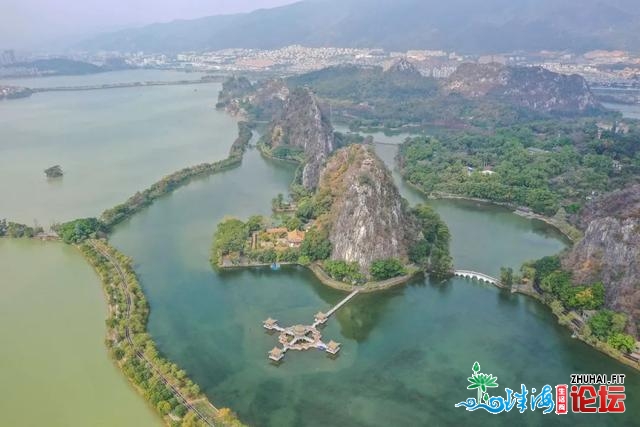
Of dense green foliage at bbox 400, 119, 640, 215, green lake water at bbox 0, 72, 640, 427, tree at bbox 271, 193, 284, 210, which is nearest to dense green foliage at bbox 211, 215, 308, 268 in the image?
green lake water at bbox 0, 72, 640, 427

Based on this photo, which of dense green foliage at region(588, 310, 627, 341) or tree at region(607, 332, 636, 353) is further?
dense green foliage at region(588, 310, 627, 341)

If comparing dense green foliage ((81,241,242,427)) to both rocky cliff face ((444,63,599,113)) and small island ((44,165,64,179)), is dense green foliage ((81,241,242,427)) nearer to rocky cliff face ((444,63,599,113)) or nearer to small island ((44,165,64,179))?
small island ((44,165,64,179))

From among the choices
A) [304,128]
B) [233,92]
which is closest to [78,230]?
[304,128]

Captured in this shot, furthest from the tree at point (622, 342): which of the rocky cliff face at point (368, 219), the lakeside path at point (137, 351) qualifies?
the lakeside path at point (137, 351)

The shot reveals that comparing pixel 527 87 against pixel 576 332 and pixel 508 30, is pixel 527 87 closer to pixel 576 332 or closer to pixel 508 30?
pixel 576 332

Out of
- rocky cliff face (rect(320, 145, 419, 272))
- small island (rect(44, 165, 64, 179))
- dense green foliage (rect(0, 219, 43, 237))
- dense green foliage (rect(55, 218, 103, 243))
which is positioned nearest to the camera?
rocky cliff face (rect(320, 145, 419, 272))

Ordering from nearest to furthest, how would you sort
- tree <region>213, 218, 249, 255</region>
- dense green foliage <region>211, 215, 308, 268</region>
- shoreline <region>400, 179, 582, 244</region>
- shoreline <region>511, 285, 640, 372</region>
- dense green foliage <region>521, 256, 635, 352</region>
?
1. shoreline <region>511, 285, 640, 372</region>
2. dense green foliage <region>521, 256, 635, 352</region>
3. dense green foliage <region>211, 215, 308, 268</region>
4. tree <region>213, 218, 249, 255</region>
5. shoreline <region>400, 179, 582, 244</region>
